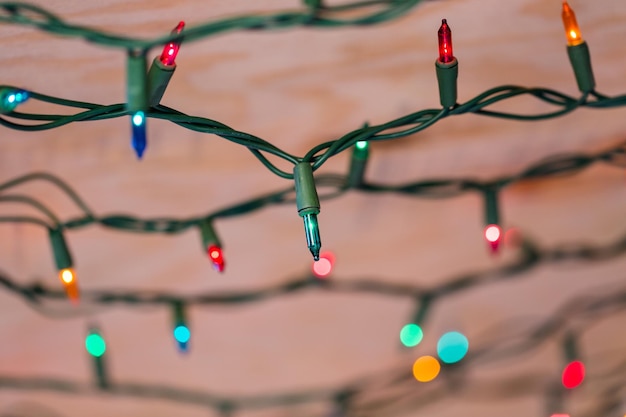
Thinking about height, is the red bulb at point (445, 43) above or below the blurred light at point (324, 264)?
below

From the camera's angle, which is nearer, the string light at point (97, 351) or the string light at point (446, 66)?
the string light at point (446, 66)

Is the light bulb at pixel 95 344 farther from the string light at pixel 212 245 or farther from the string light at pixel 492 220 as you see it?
the string light at pixel 492 220

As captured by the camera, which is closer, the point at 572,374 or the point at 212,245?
the point at 212,245

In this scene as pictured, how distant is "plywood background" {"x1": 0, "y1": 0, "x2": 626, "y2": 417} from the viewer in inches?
26.7

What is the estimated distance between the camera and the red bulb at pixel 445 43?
0.49 metres

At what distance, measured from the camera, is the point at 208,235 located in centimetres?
63

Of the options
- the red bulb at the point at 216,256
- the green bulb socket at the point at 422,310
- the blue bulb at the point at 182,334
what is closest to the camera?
the red bulb at the point at 216,256

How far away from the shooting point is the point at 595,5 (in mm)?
642

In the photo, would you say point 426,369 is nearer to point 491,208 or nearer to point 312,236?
point 491,208

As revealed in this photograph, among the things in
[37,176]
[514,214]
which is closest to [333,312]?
[514,214]

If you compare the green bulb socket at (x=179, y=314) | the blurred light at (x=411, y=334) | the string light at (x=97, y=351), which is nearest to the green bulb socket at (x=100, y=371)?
the string light at (x=97, y=351)

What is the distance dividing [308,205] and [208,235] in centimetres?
17

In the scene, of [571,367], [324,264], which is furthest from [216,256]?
[571,367]

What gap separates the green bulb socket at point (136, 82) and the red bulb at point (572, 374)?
601 mm
